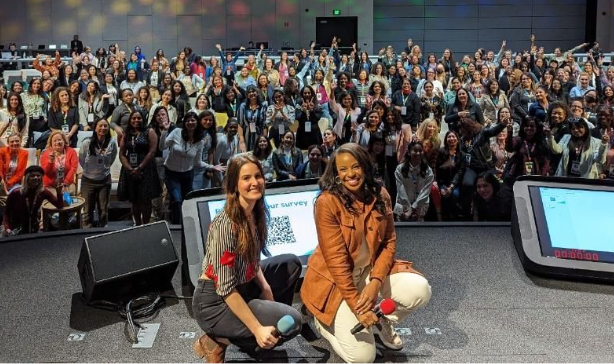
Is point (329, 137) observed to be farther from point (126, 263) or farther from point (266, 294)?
point (266, 294)

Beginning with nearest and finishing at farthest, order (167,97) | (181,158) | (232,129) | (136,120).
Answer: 1. (181,158)
2. (136,120)
3. (232,129)
4. (167,97)

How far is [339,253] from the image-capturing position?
10.0 ft

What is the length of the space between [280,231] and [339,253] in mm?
1273

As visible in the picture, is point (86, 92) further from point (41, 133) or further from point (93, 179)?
point (93, 179)

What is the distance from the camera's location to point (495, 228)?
220 inches

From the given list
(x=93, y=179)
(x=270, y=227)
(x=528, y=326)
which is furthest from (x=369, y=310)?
(x=93, y=179)

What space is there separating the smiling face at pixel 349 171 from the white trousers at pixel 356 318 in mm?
463

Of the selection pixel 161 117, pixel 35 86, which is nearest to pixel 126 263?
pixel 161 117

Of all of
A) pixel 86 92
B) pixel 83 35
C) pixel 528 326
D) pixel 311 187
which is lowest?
pixel 528 326

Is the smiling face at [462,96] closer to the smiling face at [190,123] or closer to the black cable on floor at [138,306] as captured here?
the smiling face at [190,123]

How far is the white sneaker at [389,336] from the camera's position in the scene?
3.35 m

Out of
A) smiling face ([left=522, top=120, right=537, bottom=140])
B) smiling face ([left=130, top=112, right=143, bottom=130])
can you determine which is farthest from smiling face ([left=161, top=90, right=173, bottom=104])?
smiling face ([left=522, top=120, right=537, bottom=140])

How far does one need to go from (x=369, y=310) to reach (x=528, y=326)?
1.13 metres

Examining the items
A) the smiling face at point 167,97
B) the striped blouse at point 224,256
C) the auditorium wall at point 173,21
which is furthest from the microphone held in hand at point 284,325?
the auditorium wall at point 173,21
